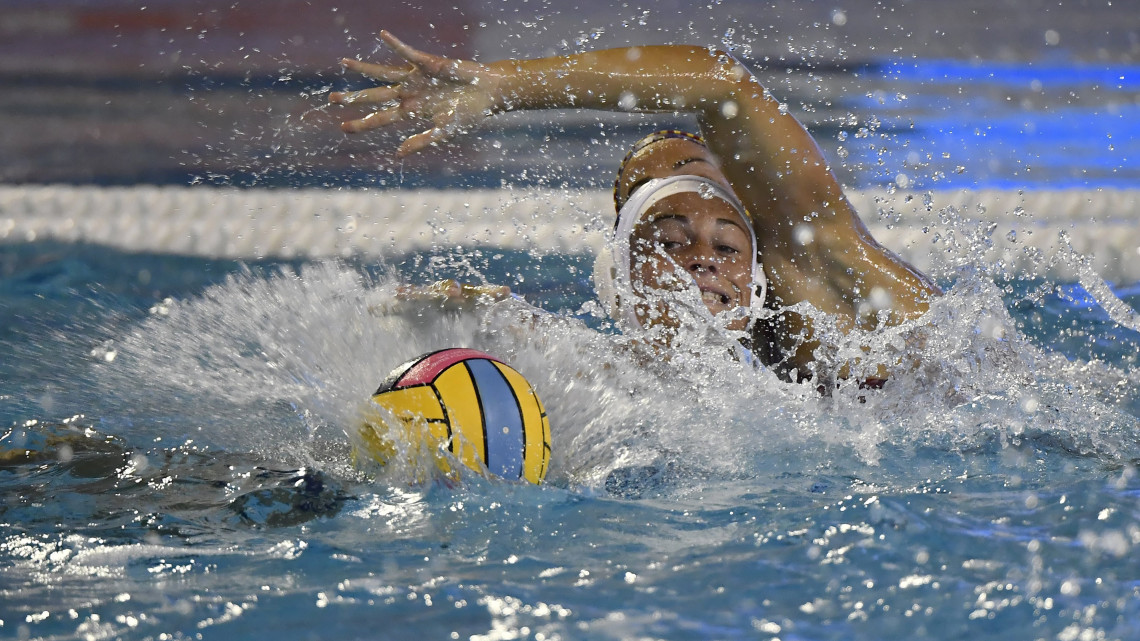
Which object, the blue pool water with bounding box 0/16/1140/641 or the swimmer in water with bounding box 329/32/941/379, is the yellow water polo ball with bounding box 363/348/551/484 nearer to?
the blue pool water with bounding box 0/16/1140/641

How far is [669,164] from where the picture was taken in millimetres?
2164

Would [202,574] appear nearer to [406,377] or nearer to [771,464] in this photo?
[406,377]

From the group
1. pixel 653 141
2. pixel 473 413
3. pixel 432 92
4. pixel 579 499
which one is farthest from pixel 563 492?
pixel 653 141

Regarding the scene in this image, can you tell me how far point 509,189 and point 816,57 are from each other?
1.72 m

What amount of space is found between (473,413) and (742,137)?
0.78 meters

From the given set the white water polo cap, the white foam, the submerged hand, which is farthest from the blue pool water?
the white foam

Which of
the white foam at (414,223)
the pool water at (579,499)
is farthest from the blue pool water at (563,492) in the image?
the white foam at (414,223)

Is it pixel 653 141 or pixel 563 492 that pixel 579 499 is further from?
pixel 653 141

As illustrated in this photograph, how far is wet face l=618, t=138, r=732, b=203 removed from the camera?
212cm

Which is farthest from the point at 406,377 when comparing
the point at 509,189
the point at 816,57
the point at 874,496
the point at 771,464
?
the point at 816,57

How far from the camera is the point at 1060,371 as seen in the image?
2.31 m

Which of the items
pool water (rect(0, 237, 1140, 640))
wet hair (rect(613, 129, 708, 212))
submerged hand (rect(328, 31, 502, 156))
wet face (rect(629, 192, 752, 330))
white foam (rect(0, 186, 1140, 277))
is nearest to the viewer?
pool water (rect(0, 237, 1140, 640))

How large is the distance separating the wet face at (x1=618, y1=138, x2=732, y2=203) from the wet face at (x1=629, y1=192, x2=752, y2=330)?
0.08 metres

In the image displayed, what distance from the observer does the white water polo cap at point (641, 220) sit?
2047 millimetres
